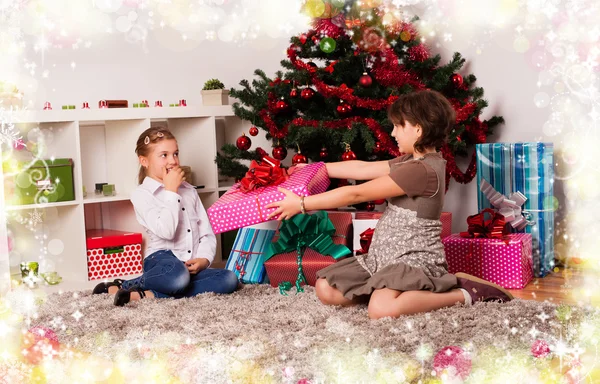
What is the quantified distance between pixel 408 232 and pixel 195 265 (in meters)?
0.69

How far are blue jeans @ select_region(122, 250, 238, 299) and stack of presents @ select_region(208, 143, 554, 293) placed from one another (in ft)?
0.56

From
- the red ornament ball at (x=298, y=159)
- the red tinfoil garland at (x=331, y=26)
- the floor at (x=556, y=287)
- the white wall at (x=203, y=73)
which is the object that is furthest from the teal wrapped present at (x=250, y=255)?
the white wall at (x=203, y=73)

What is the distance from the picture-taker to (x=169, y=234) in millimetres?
2178

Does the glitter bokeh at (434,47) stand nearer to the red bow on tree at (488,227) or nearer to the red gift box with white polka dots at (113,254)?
the red gift box with white polka dots at (113,254)

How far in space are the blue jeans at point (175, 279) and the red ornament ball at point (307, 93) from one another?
664 mm

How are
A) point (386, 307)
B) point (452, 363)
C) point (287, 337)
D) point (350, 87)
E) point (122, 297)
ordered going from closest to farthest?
1. point (452, 363)
2. point (287, 337)
3. point (386, 307)
4. point (122, 297)
5. point (350, 87)

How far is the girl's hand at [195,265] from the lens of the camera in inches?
85.6

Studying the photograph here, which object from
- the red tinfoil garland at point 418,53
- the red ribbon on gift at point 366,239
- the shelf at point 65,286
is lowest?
the shelf at point 65,286

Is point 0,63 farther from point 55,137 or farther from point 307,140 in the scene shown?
point 307,140

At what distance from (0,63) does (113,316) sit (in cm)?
140

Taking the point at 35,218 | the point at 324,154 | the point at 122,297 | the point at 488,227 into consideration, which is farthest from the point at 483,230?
the point at 35,218

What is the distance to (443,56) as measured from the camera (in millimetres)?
2830

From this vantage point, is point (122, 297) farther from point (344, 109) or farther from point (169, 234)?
point (344, 109)

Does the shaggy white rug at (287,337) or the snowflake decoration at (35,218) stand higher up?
the snowflake decoration at (35,218)
